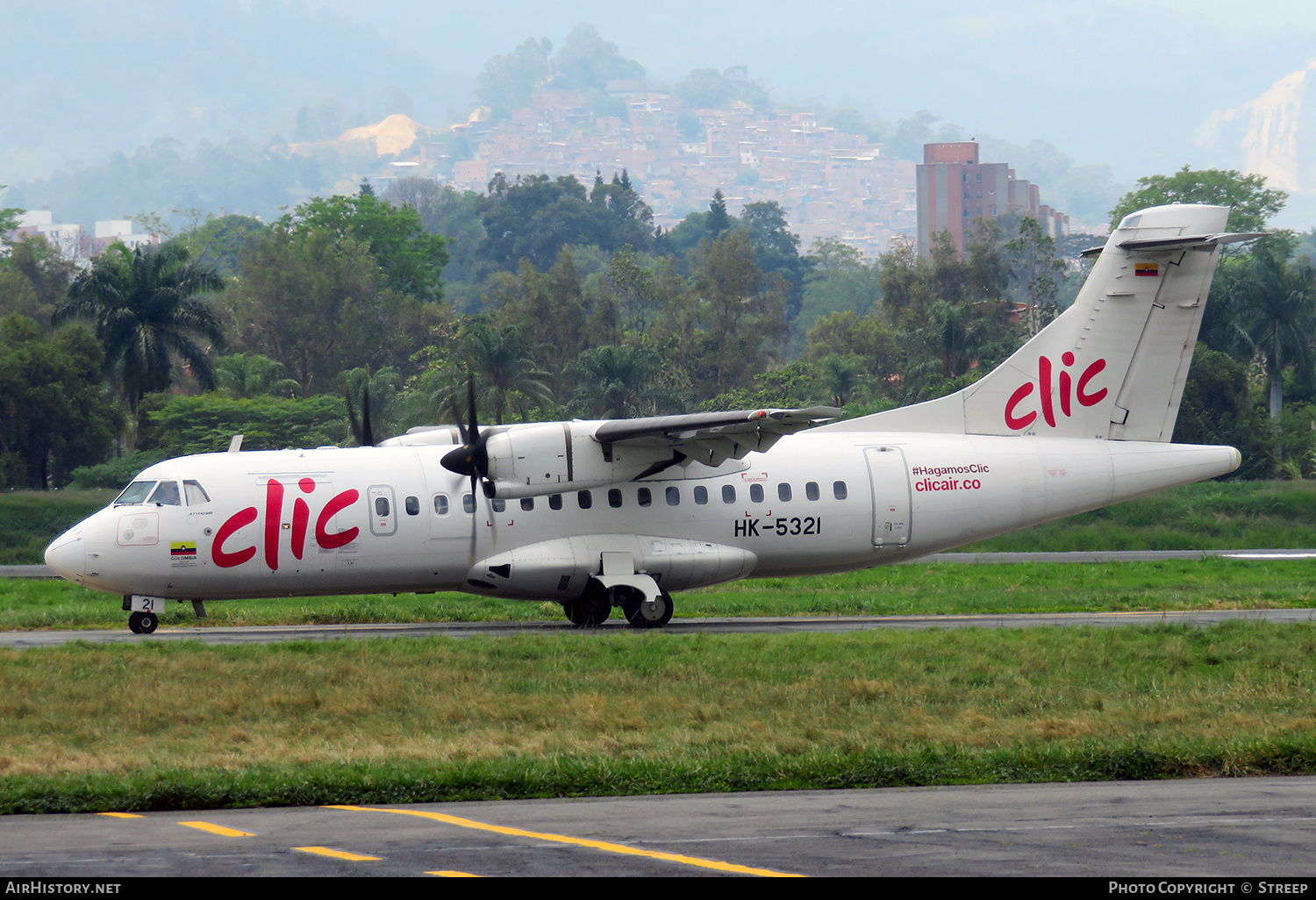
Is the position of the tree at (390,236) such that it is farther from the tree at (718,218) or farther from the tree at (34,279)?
the tree at (718,218)

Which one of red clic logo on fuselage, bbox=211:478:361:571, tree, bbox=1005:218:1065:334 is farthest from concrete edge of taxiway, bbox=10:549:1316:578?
tree, bbox=1005:218:1065:334

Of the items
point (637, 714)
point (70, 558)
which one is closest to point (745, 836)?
point (637, 714)

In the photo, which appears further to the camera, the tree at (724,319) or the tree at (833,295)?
the tree at (833,295)

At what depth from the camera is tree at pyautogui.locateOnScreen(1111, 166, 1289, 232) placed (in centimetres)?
10675

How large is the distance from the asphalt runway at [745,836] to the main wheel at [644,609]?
40.0 feet

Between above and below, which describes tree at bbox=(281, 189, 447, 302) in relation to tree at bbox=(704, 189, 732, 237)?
below

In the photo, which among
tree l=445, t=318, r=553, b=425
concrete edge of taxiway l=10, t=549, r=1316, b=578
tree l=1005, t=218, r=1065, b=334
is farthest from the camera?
tree l=1005, t=218, r=1065, b=334

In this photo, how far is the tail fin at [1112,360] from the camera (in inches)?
1019

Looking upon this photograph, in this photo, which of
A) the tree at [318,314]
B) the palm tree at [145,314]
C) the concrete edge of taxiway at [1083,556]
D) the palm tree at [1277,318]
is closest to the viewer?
the concrete edge of taxiway at [1083,556]

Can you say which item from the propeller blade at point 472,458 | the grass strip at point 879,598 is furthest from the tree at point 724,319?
the propeller blade at point 472,458

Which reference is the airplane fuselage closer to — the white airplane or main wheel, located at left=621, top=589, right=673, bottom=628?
the white airplane

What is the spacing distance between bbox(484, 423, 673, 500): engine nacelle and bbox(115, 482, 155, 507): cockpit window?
5.77 metres
